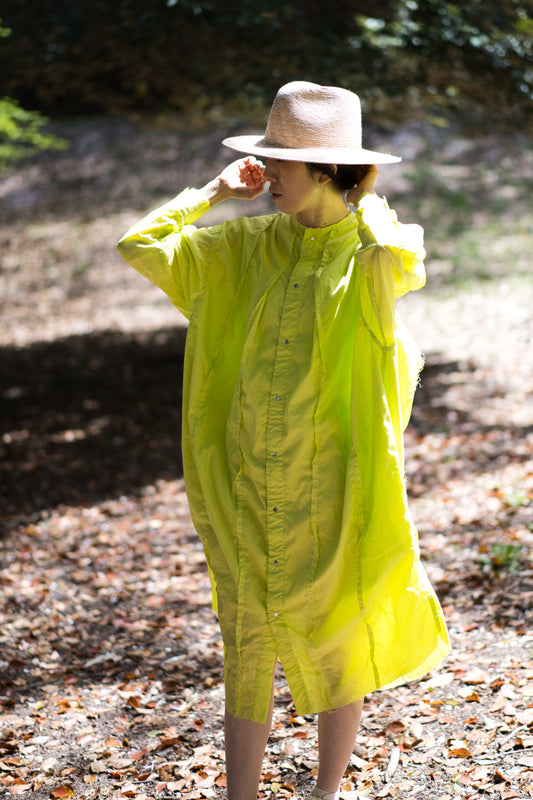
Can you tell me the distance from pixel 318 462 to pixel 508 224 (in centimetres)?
1498

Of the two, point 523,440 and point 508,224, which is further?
point 508,224

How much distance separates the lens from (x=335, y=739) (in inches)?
94.5

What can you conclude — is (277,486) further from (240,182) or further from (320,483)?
(240,182)

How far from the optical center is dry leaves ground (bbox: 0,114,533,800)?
3006mm

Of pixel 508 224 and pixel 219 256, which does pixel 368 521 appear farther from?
pixel 508 224

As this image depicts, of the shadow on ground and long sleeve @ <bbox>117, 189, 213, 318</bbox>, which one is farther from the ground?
long sleeve @ <bbox>117, 189, 213, 318</bbox>

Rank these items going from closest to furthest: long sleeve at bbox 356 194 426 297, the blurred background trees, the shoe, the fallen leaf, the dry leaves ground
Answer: long sleeve at bbox 356 194 426 297 < the shoe < the fallen leaf < the dry leaves ground < the blurred background trees

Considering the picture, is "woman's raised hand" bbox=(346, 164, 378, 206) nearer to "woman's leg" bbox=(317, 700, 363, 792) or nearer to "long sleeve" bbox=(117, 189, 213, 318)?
"long sleeve" bbox=(117, 189, 213, 318)

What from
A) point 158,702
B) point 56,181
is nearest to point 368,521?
point 158,702

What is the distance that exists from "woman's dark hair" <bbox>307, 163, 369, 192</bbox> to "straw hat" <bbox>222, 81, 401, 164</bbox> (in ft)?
0.19

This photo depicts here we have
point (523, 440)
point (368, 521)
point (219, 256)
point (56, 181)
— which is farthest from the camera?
point (56, 181)

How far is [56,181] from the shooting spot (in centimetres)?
1934

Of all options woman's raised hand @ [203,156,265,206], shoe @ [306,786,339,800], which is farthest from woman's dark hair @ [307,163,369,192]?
shoe @ [306,786,339,800]

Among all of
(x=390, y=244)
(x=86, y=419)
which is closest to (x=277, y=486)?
(x=390, y=244)
